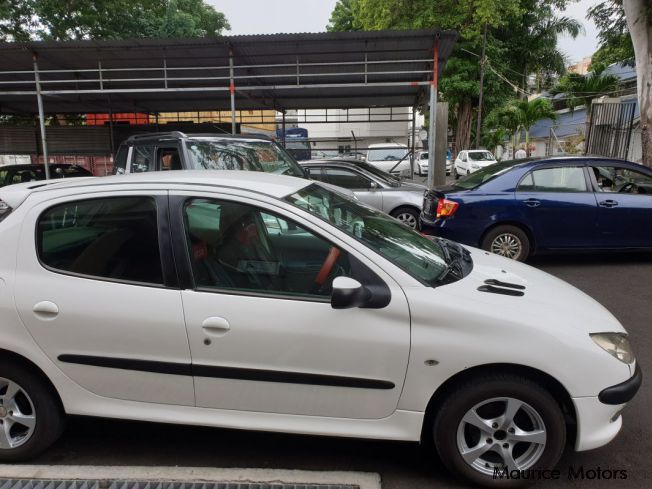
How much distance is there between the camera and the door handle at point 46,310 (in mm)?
2531

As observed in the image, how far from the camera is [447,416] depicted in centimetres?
238

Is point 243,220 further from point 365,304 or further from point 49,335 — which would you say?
point 49,335

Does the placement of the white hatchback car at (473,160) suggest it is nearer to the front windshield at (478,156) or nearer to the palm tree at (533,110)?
the front windshield at (478,156)

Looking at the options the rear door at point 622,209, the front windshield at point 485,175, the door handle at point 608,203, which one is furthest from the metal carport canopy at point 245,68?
the door handle at point 608,203

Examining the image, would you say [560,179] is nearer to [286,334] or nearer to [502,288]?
[502,288]

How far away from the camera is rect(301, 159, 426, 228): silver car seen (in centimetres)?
912

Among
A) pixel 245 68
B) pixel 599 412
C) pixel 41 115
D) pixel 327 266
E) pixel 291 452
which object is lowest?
pixel 291 452

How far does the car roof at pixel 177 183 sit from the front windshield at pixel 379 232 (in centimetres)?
12

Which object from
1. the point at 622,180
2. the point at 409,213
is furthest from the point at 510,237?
the point at 409,213

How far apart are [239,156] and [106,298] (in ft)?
14.6

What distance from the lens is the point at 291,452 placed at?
279 cm

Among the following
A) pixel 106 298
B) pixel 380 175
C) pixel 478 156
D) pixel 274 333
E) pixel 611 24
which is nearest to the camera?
pixel 274 333

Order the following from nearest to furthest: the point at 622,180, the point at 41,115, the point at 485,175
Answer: the point at 622,180, the point at 485,175, the point at 41,115

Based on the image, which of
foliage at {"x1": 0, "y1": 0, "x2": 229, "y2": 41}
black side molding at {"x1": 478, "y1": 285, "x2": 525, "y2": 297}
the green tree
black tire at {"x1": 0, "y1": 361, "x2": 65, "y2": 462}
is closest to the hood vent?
black side molding at {"x1": 478, "y1": 285, "x2": 525, "y2": 297}
